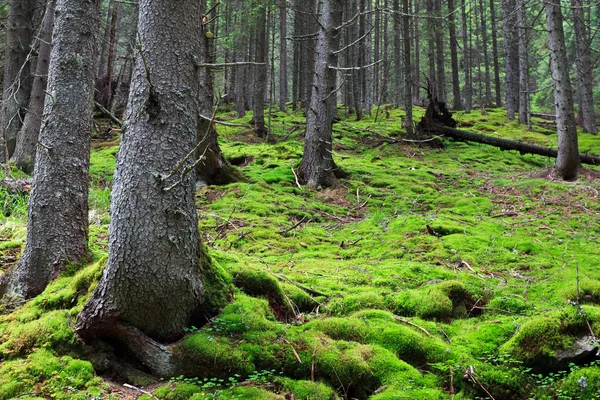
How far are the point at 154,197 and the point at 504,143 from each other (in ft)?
42.9

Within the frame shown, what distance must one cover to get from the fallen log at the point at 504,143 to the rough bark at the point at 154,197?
11922 millimetres

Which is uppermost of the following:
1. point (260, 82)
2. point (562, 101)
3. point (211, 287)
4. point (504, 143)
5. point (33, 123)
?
point (260, 82)

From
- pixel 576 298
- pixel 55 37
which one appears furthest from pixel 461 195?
pixel 55 37

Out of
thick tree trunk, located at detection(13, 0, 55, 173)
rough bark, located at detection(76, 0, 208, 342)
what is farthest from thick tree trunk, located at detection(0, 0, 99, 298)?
thick tree trunk, located at detection(13, 0, 55, 173)

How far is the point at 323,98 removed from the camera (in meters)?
8.75

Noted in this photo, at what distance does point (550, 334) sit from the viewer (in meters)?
2.83

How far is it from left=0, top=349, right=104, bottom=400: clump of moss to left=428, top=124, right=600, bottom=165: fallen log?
12.7 metres

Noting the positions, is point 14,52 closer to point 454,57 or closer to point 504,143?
point 504,143

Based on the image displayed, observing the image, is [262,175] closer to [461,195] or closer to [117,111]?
[461,195]

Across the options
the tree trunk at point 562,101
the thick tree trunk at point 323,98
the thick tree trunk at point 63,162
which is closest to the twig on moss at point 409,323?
the thick tree trunk at point 63,162

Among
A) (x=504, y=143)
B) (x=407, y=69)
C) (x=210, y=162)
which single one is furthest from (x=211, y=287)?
(x=504, y=143)

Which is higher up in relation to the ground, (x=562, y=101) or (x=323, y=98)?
(x=323, y=98)

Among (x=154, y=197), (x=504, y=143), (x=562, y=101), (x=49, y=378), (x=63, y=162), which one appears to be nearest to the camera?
(x=49, y=378)

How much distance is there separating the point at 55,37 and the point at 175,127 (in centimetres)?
178
